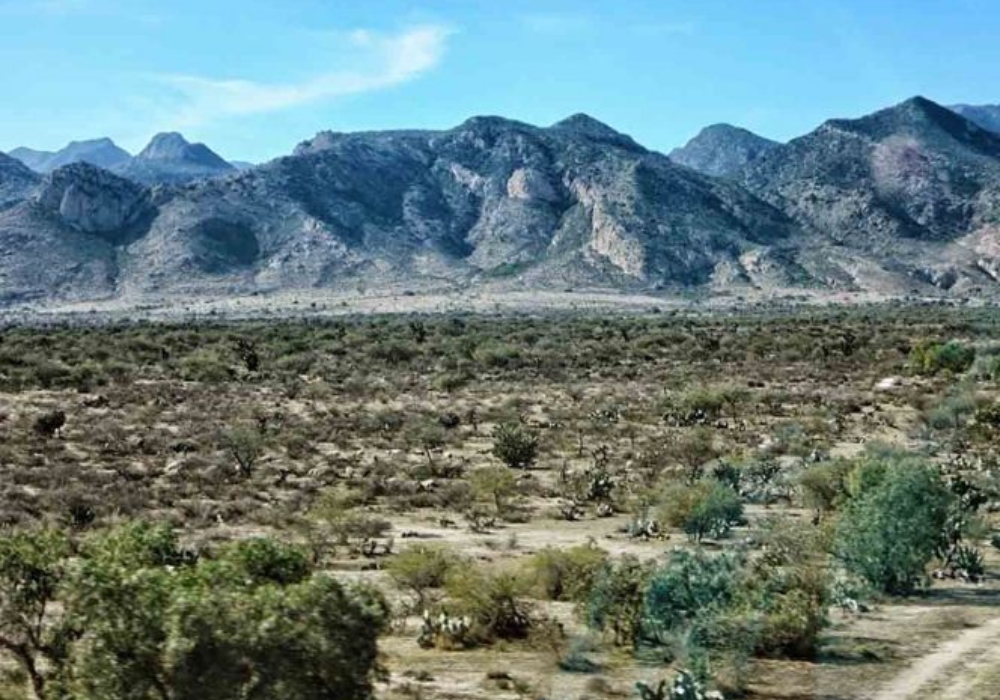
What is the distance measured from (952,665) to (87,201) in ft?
587

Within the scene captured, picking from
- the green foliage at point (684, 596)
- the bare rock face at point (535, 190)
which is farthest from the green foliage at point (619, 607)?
the bare rock face at point (535, 190)

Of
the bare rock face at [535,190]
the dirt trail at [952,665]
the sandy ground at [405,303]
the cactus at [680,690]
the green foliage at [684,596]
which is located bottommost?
the dirt trail at [952,665]

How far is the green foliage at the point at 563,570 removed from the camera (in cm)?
1909

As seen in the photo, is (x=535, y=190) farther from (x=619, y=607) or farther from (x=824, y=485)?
(x=619, y=607)

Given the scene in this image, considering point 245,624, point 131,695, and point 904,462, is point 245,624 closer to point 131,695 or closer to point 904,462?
point 131,695

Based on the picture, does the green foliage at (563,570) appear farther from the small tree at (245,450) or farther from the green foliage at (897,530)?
the small tree at (245,450)

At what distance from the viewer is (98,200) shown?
595ft

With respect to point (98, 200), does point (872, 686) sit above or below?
below

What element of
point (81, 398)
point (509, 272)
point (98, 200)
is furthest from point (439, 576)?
point (98, 200)

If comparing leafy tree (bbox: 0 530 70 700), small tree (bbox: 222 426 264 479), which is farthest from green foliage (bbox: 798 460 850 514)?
leafy tree (bbox: 0 530 70 700)

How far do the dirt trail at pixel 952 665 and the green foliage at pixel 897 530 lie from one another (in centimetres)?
206

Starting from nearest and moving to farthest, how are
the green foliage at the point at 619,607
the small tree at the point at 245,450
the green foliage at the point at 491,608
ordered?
the green foliage at the point at 619,607, the green foliage at the point at 491,608, the small tree at the point at 245,450

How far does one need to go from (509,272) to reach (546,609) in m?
155

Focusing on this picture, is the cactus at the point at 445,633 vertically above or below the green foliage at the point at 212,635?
below
